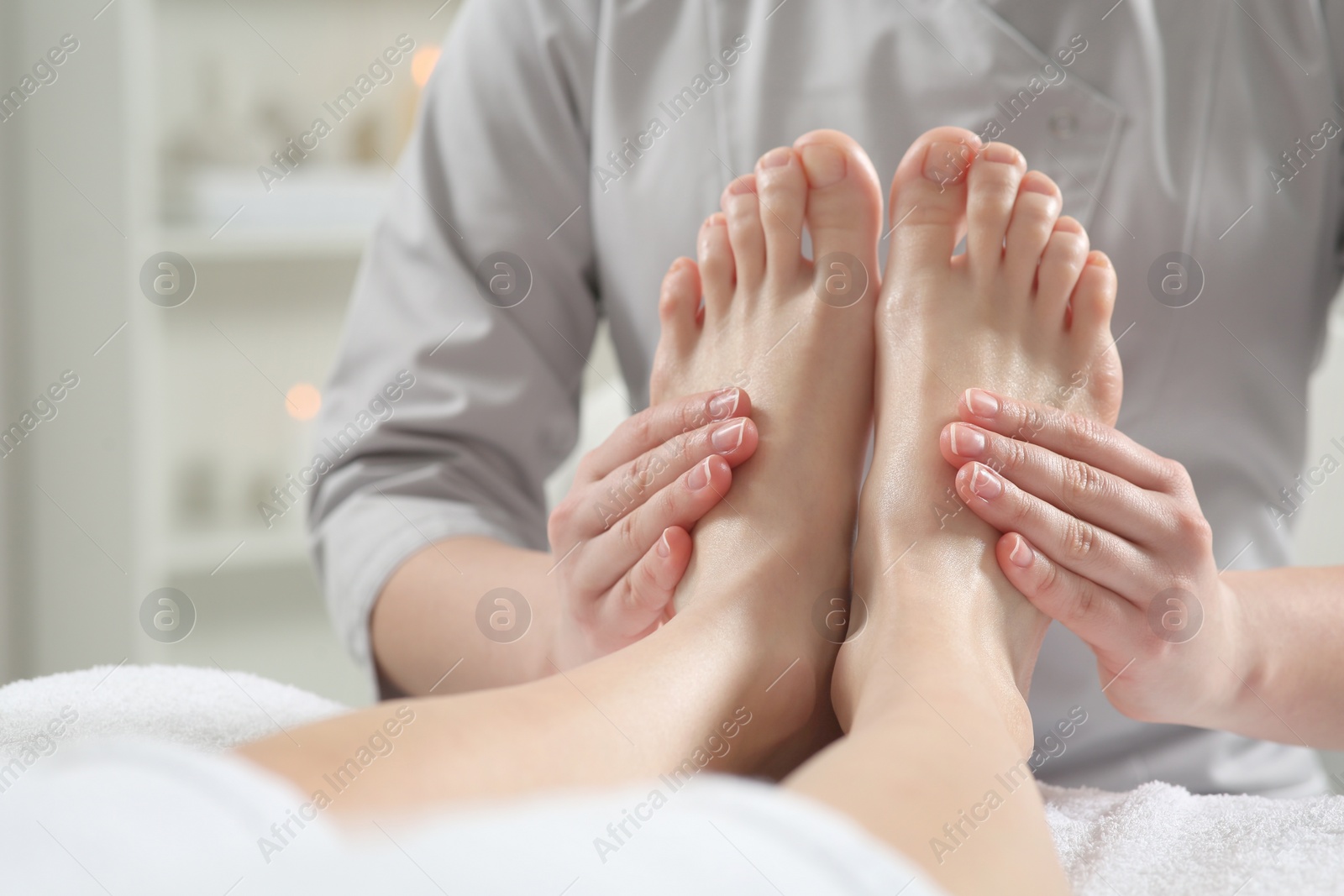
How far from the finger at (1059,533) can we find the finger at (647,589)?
0.17 m

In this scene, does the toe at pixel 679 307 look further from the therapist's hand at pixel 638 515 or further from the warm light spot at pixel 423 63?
the warm light spot at pixel 423 63

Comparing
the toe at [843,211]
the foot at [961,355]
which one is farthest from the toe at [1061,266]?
the toe at [843,211]

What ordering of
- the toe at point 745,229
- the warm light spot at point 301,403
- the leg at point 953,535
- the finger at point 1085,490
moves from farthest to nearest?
the warm light spot at point 301,403, the toe at point 745,229, the finger at point 1085,490, the leg at point 953,535

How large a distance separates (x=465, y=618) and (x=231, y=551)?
1120 millimetres

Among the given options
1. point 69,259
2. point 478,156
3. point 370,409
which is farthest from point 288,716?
point 69,259

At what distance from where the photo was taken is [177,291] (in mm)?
1655

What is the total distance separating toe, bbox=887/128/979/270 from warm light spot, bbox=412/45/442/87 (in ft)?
3.94

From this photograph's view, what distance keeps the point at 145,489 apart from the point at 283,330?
0.38 m

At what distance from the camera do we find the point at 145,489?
5.20 ft

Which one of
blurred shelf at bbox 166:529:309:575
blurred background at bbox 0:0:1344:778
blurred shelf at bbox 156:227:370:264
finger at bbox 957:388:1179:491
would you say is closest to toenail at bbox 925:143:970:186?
finger at bbox 957:388:1179:491

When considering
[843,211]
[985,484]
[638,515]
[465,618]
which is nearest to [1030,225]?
[843,211]

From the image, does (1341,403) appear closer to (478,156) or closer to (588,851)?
(478,156)

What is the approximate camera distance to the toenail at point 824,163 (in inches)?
28.7

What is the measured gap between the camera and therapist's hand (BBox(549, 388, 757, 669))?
640 mm
